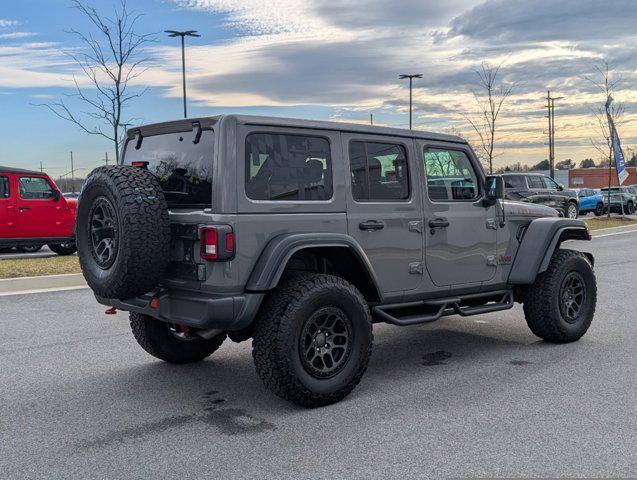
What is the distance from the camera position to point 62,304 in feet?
29.1

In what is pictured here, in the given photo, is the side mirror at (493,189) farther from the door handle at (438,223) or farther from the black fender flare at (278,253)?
the black fender flare at (278,253)

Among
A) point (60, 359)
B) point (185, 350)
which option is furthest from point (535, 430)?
point (60, 359)

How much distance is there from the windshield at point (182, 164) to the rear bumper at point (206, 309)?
64cm

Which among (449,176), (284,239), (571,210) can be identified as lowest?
(571,210)

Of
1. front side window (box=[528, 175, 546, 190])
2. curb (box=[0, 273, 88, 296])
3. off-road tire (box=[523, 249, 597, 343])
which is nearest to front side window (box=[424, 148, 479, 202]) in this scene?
off-road tire (box=[523, 249, 597, 343])

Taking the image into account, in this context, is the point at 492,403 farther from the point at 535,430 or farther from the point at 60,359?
the point at 60,359

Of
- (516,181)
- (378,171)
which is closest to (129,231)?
(378,171)

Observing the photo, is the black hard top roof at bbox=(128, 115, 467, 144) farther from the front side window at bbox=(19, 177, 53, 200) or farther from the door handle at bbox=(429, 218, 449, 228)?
the front side window at bbox=(19, 177, 53, 200)

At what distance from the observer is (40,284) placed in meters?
10.4

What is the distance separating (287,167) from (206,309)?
116 centimetres

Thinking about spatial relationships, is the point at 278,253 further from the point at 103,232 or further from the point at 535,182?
the point at 535,182

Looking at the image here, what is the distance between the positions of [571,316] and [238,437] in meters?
3.82

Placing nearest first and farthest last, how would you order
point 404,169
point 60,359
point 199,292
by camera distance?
point 199,292 < point 404,169 < point 60,359

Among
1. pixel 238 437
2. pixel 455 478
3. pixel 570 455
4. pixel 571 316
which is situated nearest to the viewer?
pixel 455 478
